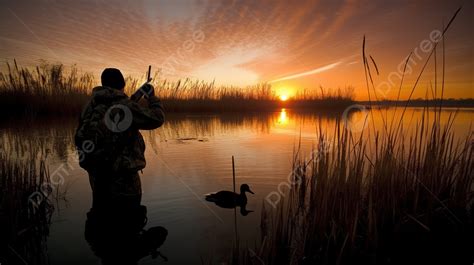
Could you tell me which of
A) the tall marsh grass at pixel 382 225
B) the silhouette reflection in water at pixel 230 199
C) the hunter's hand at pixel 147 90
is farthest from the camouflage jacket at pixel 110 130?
the tall marsh grass at pixel 382 225

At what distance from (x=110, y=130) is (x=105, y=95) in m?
0.43

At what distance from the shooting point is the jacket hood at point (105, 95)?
340 cm

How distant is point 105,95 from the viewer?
3406 mm

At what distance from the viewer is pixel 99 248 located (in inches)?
115

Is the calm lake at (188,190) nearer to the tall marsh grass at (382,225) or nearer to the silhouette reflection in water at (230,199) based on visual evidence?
the silhouette reflection in water at (230,199)

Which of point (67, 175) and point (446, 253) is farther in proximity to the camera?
point (67, 175)

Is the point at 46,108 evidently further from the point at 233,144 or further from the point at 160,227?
the point at 160,227

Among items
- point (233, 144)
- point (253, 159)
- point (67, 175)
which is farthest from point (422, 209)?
point (233, 144)

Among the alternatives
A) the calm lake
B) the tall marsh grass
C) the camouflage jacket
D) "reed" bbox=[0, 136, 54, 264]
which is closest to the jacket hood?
the camouflage jacket

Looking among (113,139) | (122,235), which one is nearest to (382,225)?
(122,235)

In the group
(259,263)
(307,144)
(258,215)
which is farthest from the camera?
(307,144)

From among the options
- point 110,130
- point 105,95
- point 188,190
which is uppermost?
point 105,95

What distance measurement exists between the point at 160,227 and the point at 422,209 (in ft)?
9.88

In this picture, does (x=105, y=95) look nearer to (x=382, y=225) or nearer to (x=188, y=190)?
(x=188, y=190)
